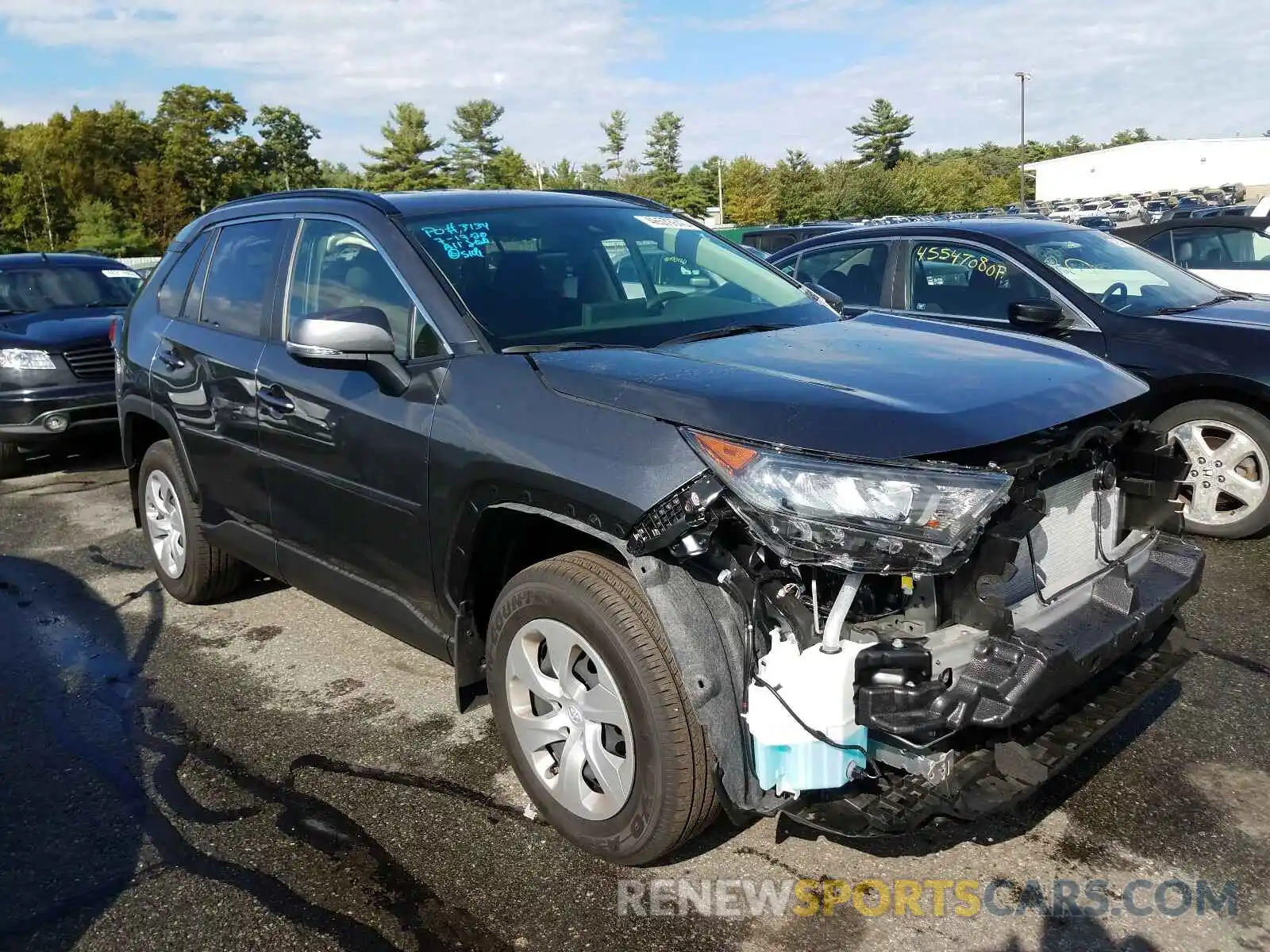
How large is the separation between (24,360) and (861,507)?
8063 millimetres

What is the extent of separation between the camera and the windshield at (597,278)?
11.1 feet

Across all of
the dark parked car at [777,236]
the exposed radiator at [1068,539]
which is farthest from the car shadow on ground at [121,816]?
the dark parked car at [777,236]

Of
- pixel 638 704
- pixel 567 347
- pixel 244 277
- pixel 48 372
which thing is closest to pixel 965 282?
pixel 567 347

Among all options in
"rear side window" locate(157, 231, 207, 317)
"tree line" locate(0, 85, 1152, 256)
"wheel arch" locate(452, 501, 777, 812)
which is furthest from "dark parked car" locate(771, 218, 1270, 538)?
"tree line" locate(0, 85, 1152, 256)

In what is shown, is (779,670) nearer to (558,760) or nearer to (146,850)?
(558,760)

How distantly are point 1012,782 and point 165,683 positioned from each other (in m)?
3.48

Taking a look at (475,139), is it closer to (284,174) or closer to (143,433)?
(284,174)

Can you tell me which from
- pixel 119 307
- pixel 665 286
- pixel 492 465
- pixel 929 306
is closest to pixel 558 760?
pixel 492 465

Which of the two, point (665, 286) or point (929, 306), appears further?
point (929, 306)

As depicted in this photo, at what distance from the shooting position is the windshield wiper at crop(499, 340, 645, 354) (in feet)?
10.3

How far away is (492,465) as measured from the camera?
2.93m

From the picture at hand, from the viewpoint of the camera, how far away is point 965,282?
633cm

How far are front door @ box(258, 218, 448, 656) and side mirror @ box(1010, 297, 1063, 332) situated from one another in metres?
3.56

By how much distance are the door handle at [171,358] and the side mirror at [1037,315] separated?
423cm
